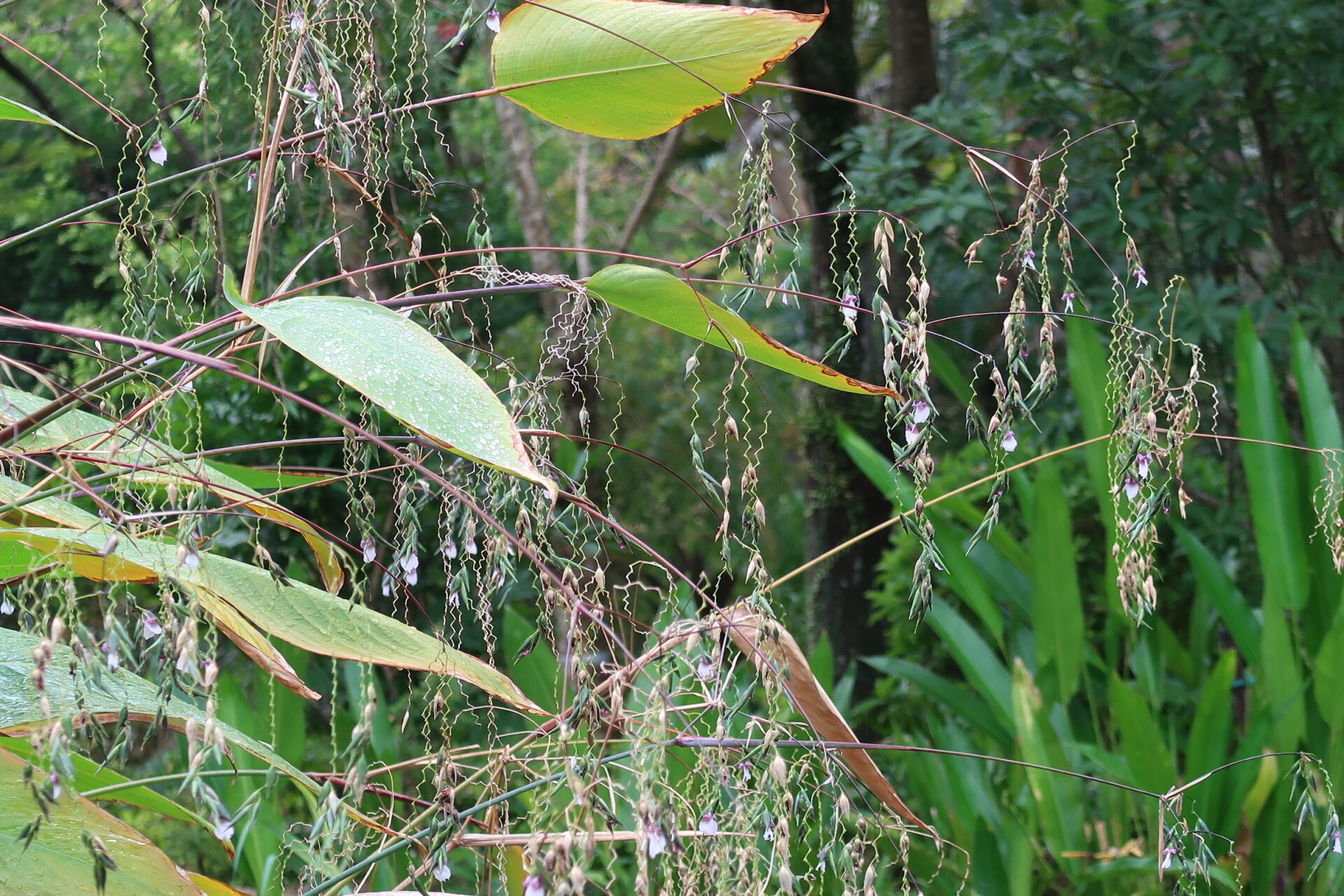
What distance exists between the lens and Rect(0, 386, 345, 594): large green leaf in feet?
1.71

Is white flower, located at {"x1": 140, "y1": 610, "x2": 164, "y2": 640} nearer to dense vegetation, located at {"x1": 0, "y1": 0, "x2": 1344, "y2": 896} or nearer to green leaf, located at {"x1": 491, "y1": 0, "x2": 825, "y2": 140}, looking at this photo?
dense vegetation, located at {"x1": 0, "y1": 0, "x2": 1344, "y2": 896}

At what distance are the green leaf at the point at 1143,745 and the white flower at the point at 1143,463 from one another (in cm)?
70

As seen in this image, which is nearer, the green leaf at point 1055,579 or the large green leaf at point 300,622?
the large green leaf at point 300,622

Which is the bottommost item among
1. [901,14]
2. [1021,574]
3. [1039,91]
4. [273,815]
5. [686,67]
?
[273,815]

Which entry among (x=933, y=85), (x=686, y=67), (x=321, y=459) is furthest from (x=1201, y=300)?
(x=321, y=459)

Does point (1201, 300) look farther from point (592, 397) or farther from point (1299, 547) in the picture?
point (592, 397)

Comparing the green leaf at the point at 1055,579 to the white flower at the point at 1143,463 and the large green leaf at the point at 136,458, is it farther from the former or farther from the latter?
the large green leaf at the point at 136,458

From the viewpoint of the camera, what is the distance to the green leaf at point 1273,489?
1563mm

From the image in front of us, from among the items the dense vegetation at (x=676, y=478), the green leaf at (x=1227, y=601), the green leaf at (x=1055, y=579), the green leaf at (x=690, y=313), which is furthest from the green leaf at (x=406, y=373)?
the green leaf at (x=1227, y=601)

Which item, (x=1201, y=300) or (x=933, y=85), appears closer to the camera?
(x=1201, y=300)

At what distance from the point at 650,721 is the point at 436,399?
0.18 meters

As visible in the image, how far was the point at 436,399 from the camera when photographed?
18.1 inches

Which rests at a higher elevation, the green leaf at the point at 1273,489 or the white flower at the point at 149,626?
the white flower at the point at 149,626

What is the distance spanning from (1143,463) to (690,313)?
370 millimetres
